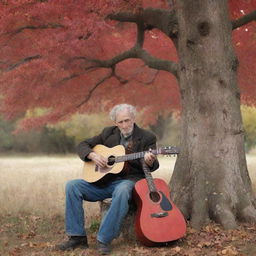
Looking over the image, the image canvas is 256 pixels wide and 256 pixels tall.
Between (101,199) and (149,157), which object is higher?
(149,157)

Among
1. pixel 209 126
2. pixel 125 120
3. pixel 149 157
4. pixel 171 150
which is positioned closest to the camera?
pixel 171 150

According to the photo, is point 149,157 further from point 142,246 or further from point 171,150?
point 142,246

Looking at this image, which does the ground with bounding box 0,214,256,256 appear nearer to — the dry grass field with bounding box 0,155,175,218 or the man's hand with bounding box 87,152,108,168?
the man's hand with bounding box 87,152,108,168

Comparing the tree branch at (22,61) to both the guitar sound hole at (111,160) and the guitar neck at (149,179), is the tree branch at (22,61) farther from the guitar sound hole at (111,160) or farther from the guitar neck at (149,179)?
the guitar neck at (149,179)

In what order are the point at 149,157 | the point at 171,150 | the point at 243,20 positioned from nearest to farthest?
the point at 171,150 → the point at 149,157 → the point at 243,20

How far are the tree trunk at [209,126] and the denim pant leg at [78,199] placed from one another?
57.5 inches

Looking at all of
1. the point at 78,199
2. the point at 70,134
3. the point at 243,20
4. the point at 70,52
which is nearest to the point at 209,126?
the point at 243,20

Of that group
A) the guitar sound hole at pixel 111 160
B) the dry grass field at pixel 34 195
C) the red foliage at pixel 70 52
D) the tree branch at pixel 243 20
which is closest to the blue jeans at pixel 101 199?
the guitar sound hole at pixel 111 160

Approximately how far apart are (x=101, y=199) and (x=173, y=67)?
2.82 metres

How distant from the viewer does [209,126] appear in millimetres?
7129

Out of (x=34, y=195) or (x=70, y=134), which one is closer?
(x=34, y=195)

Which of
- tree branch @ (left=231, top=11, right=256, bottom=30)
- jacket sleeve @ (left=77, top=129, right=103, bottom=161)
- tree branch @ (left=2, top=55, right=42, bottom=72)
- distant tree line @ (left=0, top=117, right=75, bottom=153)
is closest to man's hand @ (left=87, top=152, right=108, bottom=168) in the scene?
jacket sleeve @ (left=77, top=129, right=103, bottom=161)

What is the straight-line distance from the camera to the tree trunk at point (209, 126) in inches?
272

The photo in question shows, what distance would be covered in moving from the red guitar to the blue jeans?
150 millimetres
